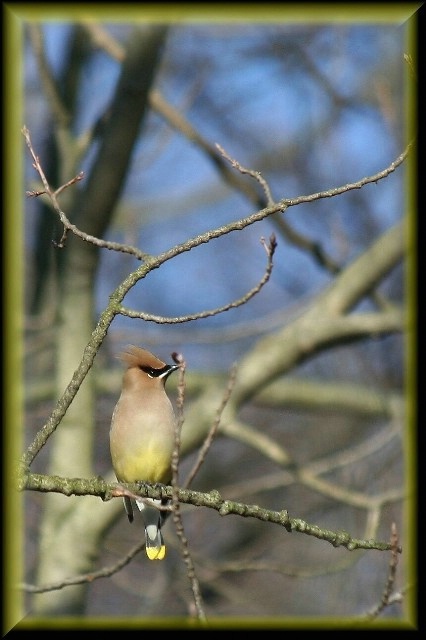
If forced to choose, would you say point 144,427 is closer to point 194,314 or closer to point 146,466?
point 146,466

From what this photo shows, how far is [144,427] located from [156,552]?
1.84 feet

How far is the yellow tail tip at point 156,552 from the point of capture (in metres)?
2.88

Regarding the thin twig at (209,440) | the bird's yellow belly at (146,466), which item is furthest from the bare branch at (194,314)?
the bird's yellow belly at (146,466)

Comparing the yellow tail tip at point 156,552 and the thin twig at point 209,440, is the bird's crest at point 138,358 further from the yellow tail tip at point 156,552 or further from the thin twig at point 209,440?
the yellow tail tip at point 156,552

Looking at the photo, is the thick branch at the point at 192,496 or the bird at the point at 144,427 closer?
the thick branch at the point at 192,496

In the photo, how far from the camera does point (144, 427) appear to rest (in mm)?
2584

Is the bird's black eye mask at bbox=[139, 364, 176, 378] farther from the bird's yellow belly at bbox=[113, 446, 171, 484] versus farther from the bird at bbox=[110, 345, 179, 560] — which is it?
the bird's yellow belly at bbox=[113, 446, 171, 484]

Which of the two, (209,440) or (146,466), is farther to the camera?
(146,466)

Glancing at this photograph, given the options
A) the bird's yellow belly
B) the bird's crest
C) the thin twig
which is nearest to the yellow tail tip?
the bird's yellow belly

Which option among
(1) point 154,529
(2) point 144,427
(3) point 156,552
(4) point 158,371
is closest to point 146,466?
(2) point 144,427

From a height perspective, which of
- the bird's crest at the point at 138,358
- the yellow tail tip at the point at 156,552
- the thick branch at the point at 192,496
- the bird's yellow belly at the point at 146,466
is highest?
the bird's crest at the point at 138,358

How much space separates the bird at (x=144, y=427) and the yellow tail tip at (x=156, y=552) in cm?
23

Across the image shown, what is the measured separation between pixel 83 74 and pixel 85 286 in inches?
66.1

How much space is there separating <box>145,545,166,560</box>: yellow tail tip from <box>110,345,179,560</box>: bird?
23cm
